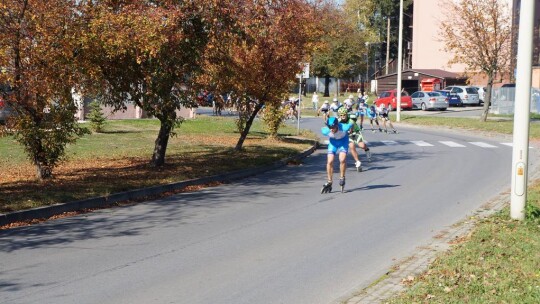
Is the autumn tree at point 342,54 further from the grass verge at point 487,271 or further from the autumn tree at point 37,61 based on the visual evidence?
the grass verge at point 487,271

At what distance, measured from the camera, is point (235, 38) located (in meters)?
17.6

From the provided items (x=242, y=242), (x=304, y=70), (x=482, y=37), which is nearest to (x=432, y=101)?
(x=482, y=37)

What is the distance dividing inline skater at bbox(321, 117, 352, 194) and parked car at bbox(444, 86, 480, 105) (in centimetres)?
4513

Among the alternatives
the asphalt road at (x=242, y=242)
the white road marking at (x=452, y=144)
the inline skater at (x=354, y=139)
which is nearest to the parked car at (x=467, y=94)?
the white road marking at (x=452, y=144)

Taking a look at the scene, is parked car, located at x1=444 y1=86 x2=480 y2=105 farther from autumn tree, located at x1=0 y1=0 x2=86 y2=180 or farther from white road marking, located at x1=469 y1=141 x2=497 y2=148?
autumn tree, located at x1=0 y1=0 x2=86 y2=180

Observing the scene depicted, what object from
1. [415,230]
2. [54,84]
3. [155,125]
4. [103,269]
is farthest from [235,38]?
[155,125]

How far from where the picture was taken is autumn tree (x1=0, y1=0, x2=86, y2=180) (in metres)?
13.8

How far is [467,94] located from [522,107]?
4873 centimetres

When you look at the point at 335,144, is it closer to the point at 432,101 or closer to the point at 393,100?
the point at 432,101

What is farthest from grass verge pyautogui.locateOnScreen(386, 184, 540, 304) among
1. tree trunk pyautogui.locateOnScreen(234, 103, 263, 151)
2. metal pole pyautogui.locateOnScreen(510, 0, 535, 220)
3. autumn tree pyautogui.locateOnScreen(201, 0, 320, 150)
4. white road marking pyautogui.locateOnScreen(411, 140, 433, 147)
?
white road marking pyautogui.locateOnScreen(411, 140, 433, 147)

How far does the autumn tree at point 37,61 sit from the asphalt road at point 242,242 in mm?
2947

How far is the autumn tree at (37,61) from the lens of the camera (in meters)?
13.8

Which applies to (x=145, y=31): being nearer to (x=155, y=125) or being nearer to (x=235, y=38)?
(x=235, y=38)

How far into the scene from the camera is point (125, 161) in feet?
62.9
